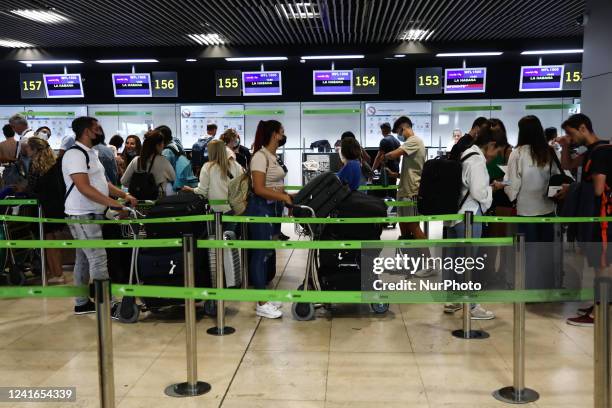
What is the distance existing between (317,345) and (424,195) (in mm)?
1690

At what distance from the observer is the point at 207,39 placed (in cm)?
1022

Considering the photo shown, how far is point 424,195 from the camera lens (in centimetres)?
508

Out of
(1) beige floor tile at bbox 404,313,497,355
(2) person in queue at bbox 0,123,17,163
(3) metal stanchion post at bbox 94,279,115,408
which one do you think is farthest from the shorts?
(2) person in queue at bbox 0,123,17,163

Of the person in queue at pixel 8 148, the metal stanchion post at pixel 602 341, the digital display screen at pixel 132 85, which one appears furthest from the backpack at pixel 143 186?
the digital display screen at pixel 132 85

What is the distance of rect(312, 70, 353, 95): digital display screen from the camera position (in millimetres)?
12484

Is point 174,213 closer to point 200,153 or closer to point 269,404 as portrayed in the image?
point 269,404

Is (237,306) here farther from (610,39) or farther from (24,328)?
(610,39)

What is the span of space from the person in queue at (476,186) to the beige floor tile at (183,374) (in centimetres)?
208

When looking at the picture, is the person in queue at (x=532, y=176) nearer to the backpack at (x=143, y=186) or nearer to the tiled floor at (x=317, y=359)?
the tiled floor at (x=317, y=359)

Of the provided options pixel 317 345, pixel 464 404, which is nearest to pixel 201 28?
pixel 317 345

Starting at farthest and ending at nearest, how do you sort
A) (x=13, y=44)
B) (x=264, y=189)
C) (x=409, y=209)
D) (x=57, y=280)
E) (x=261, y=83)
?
(x=261, y=83), (x=13, y=44), (x=409, y=209), (x=57, y=280), (x=264, y=189)

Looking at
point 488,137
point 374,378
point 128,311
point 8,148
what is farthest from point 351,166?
point 8,148

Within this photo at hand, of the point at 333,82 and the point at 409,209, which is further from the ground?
the point at 333,82

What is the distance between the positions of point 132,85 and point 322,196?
9.21 m
